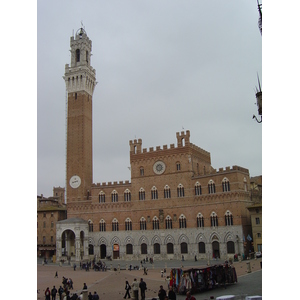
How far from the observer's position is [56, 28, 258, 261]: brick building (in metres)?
39.3

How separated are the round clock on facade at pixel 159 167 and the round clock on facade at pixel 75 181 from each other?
1107cm

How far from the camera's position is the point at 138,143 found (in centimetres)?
4675

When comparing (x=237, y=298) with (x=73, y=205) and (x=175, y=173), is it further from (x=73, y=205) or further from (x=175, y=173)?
(x=73, y=205)

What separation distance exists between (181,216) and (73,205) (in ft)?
49.8

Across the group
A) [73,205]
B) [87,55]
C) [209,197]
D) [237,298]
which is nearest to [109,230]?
[73,205]

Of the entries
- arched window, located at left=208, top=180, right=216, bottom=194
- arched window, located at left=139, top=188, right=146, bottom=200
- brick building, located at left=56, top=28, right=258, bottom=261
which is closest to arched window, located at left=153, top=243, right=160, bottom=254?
brick building, located at left=56, top=28, right=258, bottom=261

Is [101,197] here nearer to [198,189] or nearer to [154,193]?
[154,193]

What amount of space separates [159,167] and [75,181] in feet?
40.3

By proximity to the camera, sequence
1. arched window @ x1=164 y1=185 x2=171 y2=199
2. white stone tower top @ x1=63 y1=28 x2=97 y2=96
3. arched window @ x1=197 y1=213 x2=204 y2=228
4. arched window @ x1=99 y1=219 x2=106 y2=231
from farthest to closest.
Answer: white stone tower top @ x1=63 y1=28 x2=97 y2=96, arched window @ x1=99 y1=219 x2=106 y2=231, arched window @ x1=164 y1=185 x2=171 y2=199, arched window @ x1=197 y1=213 x2=204 y2=228

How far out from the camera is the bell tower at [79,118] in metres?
48.4

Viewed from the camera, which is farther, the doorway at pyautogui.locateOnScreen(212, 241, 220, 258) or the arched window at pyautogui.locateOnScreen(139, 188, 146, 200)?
the arched window at pyautogui.locateOnScreen(139, 188, 146, 200)

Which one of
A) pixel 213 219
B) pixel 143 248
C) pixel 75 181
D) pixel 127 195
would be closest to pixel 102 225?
pixel 127 195

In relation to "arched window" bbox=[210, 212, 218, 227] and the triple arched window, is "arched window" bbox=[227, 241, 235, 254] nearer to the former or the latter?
"arched window" bbox=[210, 212, 218, 227]

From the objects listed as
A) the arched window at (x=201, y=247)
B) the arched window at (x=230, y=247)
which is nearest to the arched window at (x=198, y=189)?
the arched window at (x=201, y=247)
